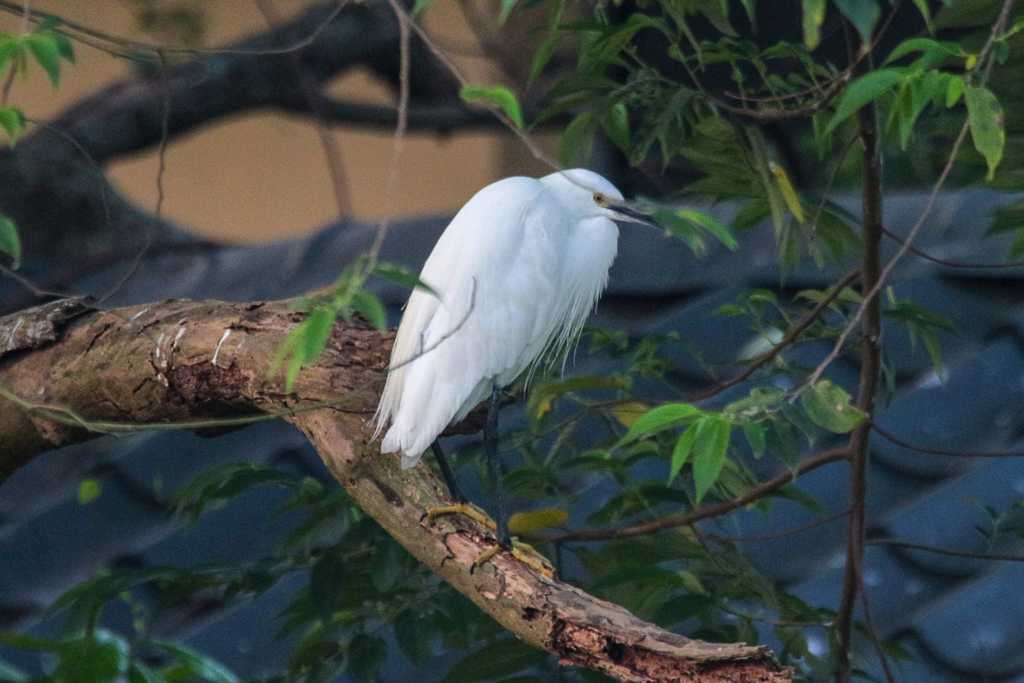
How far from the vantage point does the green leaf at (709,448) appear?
2.69 feet

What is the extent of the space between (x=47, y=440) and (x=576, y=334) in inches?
20.2

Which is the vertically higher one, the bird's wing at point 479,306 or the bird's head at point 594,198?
the bird's head at point 594,198

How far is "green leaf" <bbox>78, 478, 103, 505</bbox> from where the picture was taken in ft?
5.90

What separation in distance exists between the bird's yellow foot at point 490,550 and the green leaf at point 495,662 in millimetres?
76

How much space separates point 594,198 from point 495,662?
1.39ft

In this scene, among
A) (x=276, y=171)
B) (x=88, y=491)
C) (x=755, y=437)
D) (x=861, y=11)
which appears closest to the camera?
(x=861, y=11)

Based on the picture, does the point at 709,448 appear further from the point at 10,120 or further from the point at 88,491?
the point at 88,491

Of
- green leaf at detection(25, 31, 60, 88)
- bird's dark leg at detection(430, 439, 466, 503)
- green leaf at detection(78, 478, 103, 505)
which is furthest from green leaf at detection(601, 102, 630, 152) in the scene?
green leaf at detection(78, 478, 103, 505)

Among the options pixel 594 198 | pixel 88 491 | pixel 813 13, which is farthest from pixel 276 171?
pixel 813 13

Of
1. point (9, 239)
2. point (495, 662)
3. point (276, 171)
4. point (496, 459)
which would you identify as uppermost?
point (9, 239)

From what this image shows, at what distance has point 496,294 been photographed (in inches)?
47.4

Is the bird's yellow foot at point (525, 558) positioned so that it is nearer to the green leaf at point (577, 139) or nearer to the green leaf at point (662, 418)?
the green leaf at point (662, 418)

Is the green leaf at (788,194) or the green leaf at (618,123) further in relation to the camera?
the green leaf at (618,123)

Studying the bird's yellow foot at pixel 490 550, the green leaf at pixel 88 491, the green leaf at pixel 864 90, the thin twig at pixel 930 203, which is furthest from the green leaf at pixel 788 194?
the green leaf at pixel 88 491
